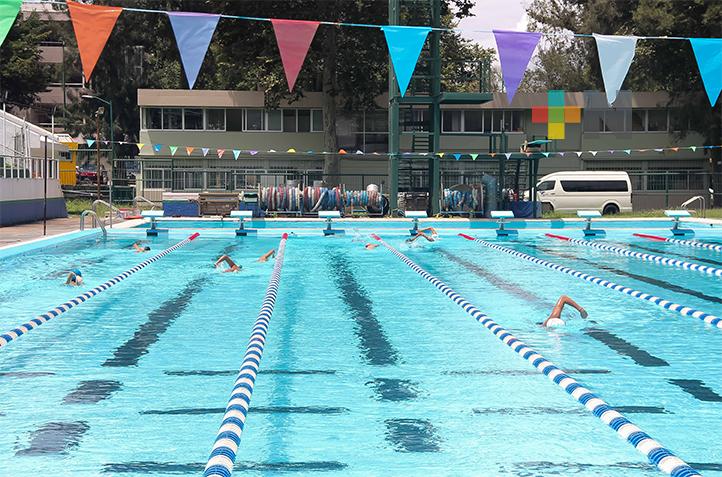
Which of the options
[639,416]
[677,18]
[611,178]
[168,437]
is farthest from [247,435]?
[677,18]

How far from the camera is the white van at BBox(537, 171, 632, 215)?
32.4 metres

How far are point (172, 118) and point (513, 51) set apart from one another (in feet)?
95.0

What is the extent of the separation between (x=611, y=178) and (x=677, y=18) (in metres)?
9.16

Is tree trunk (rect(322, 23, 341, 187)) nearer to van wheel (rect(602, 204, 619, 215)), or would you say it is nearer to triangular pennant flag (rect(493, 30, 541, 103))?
van wheel (rect(602, 204, 619, 215))

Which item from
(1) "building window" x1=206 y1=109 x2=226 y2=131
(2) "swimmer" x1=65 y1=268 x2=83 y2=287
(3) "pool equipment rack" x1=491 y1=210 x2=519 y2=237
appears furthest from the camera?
(1) "building window" x1=206 y1=109 x2=226 y2=131

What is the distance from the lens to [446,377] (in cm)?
699

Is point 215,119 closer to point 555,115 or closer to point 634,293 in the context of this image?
point 555,115

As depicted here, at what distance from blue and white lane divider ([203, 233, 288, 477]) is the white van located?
23.8 metres

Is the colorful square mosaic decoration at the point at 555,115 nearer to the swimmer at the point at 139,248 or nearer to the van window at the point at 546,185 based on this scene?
the van window at the point at 546,185

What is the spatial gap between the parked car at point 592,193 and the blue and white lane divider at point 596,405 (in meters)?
22.8

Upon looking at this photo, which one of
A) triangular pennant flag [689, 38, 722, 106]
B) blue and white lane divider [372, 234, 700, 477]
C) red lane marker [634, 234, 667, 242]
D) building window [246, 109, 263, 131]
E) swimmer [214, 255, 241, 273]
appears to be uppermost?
building window [246, 109, 263, 131]

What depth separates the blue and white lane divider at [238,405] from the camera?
13.9ft

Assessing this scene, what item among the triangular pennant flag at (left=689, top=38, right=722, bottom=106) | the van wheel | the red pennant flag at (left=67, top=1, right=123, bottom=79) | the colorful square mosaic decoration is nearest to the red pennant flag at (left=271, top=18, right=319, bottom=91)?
the red pennant flag at (left=67, top=1, right=123, bottom=79)

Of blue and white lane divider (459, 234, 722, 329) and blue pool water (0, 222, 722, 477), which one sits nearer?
blue pool water (0, 222, 722, 477)
